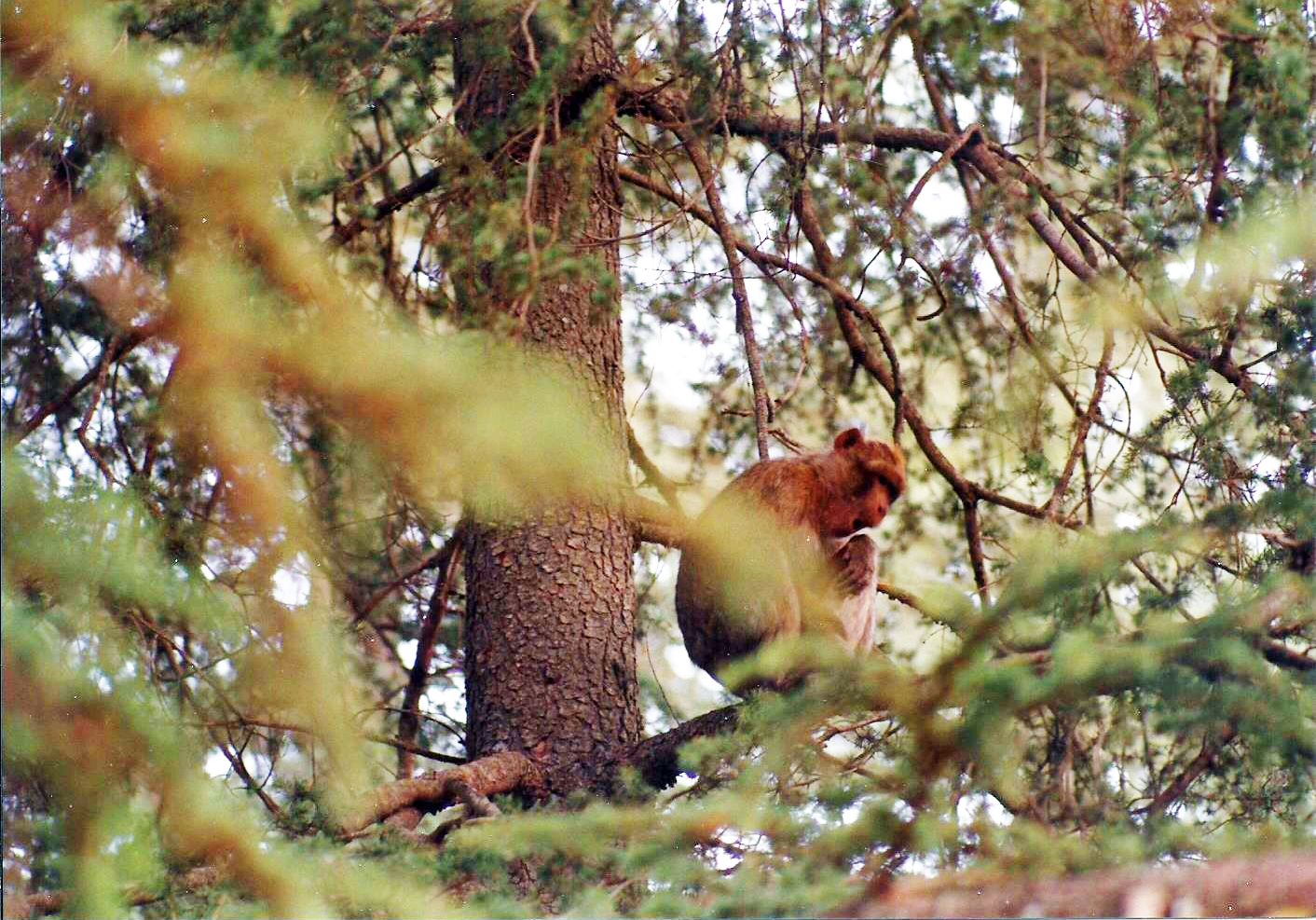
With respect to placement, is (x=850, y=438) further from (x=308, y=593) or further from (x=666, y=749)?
(x=308, y=593)

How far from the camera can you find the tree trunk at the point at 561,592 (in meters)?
5.43

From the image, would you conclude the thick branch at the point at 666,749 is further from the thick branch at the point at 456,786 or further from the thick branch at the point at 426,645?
the thick branch at the point at 426,645

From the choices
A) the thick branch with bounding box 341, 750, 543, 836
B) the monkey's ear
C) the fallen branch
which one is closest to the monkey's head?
the monkey's ear

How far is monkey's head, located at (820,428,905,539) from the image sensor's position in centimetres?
667

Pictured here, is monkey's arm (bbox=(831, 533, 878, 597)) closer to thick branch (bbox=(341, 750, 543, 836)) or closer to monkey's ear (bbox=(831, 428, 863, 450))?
monkey's ear (bbox=(831, 428, 863, 450))

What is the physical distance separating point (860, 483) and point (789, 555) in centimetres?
50

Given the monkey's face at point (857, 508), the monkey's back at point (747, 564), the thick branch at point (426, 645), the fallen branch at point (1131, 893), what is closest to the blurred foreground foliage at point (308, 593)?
the fallen branch at point (1131, 893)

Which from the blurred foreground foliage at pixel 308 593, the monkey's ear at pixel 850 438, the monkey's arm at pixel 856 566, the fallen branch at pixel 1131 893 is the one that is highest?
the monkey's ear at pixel 850 438

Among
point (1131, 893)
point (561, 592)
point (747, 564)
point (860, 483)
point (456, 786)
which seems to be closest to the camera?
point (1131, 893)

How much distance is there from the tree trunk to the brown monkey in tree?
27.2 inches

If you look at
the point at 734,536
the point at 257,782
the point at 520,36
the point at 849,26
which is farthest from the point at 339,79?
the point at 734,536

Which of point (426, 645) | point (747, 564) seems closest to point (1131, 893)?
point (747, 564)

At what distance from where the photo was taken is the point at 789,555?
666 cm

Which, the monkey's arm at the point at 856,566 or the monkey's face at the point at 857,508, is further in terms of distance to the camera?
the monkey's face at the point at 857,508
